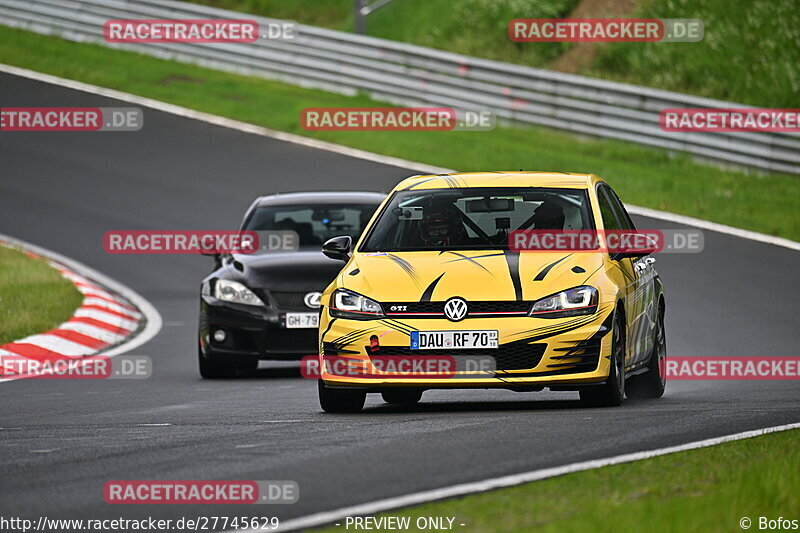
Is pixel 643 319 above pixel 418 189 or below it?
below

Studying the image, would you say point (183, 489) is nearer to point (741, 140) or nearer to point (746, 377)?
point (746, 377)

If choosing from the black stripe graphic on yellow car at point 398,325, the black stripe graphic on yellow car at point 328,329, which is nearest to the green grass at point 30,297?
the black stripe graphic on yellow car at point 328,329

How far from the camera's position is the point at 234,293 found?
13781 mm

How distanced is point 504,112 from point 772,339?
13.4m

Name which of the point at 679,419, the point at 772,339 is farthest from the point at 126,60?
the point at 679,419

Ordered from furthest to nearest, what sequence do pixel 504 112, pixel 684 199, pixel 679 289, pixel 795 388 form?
pixel 504 112 < pixel 684 199 < pixel 679 289 < pixel 795 388

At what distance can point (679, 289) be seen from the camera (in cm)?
1853

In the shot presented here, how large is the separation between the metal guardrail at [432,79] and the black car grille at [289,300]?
12.8 m

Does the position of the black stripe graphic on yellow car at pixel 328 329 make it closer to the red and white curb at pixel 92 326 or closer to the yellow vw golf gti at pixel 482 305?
the yellow vw golf gti at pixel 482 305

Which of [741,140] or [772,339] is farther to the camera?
[741,140]

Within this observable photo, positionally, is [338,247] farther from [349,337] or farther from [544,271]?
[544,271]

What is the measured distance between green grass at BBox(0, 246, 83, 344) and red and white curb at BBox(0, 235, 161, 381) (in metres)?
0.14

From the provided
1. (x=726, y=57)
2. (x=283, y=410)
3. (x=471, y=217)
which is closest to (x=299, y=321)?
(x=283, y=410)

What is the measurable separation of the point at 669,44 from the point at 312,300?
1793cm
